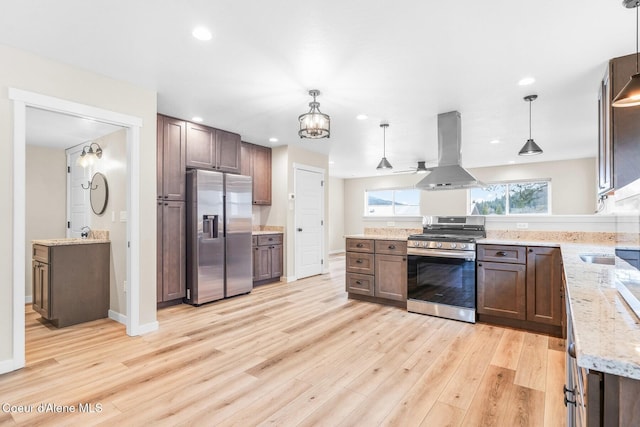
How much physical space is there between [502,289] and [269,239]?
3512 mm

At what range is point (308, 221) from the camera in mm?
6051

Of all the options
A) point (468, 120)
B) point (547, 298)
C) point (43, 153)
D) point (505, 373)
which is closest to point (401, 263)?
point (547, 298)

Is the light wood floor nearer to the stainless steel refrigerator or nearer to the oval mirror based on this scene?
the stainless steel refrigerator

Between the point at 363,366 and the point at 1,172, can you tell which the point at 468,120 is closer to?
the point at 363,366

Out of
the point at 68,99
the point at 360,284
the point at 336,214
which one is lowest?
the point at 360,284

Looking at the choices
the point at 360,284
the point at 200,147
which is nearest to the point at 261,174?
the point at 200,147

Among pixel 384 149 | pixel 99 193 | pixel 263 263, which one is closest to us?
pixel 99 193

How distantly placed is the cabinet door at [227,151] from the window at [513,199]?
5.83 meters

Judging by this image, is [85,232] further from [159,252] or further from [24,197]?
[24,197]

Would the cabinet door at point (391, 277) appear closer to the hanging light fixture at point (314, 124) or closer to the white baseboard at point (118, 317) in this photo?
the hanging light fixture at point (314, 124)

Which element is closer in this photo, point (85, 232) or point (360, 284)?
point (85, 232)

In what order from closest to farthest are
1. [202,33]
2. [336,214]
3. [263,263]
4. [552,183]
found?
[202,33]
[263,263]
[552,183]
[336,214]

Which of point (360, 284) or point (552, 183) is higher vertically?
point (552, 183)

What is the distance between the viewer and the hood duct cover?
3814 millimetres
